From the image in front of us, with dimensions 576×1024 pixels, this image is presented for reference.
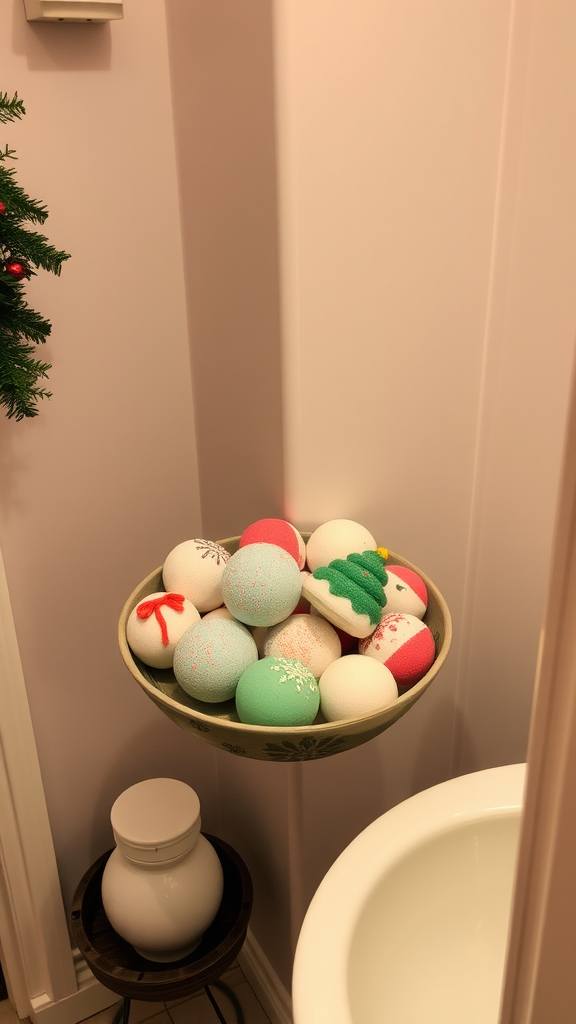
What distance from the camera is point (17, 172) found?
103 cm

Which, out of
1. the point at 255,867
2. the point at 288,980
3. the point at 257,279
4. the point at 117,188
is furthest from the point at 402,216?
the point at 288,980

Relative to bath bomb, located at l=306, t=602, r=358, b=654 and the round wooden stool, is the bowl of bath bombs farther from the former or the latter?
the round wooden stool

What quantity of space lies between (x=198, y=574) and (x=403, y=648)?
252 mm

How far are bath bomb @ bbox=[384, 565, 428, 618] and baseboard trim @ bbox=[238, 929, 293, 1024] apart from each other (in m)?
0.85

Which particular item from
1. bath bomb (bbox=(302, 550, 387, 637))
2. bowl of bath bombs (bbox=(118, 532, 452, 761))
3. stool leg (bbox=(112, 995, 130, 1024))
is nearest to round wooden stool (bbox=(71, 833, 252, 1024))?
stool leg (bbox=(112, 995, 130, 1024))

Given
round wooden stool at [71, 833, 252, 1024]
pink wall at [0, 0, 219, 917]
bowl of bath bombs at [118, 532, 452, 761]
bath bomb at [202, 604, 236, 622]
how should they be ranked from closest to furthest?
bowl of bath bombs at [118, 532, 452, 761], bath bomb at [202, 604, 236, 622], pink wall at [0, 0, 219, 917], round wooden stool at [71, 833, 252, 1024]

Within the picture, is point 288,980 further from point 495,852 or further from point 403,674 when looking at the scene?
point 403,674

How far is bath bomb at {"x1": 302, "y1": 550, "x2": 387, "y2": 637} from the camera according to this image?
889 millimetres

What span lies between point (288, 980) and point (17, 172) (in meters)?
1.33

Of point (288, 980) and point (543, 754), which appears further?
point (288, 980)

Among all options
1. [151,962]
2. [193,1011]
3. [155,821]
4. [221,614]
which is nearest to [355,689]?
[221,614]

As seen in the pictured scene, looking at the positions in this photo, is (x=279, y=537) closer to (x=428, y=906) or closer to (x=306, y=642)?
(x=306, y=642)

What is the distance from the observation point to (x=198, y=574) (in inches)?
37.5

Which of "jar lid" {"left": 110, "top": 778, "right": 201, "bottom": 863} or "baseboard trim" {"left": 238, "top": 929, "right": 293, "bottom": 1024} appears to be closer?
"jar lid" {"left": 110, "top": 778, "right": 201, "bottom": 863}
